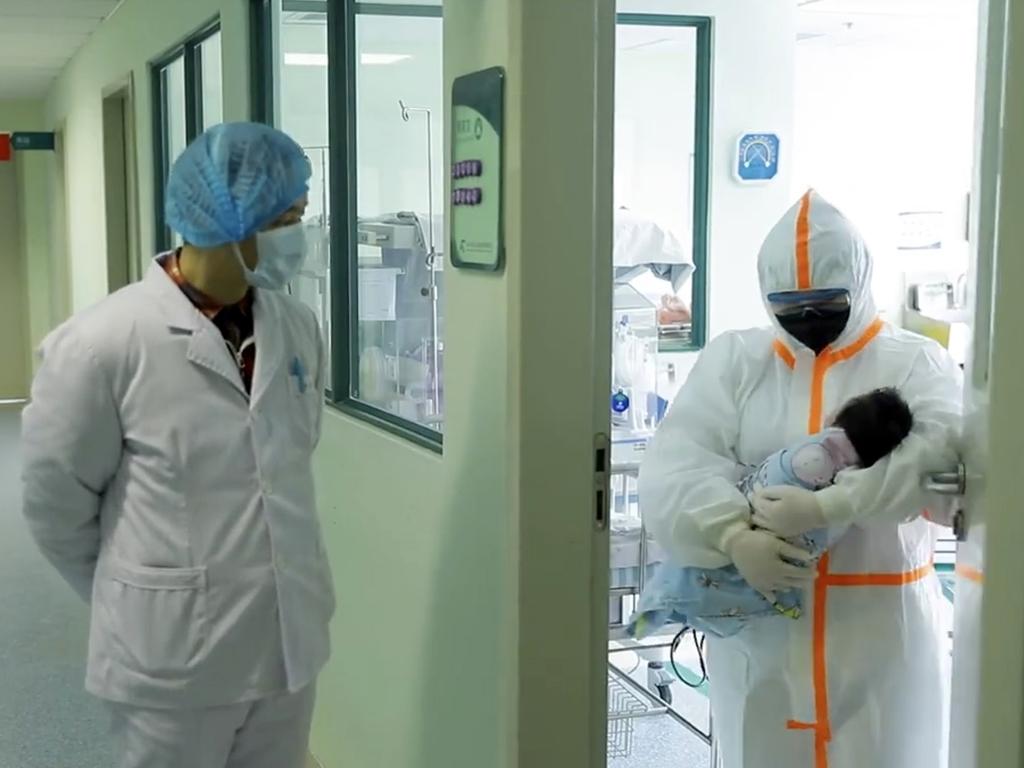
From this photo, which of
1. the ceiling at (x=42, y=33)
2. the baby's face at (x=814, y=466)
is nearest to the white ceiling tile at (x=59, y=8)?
the ceiling at (x=42, y=33)

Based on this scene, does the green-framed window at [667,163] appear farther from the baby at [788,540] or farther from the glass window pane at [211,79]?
the baby at [788,540]

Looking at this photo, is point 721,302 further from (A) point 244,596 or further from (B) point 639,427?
(A) point 244,596

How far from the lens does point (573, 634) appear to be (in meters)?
1.93

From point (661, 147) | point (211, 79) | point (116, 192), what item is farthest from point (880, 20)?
point (116, 192)

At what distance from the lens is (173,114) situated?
5082 mm

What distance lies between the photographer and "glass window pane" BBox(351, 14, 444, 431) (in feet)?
9.23

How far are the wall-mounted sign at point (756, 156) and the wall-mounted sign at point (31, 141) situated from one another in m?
6.00

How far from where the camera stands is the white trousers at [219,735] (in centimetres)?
184

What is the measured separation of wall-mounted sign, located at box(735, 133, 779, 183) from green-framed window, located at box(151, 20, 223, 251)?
Result: 66.3 inches

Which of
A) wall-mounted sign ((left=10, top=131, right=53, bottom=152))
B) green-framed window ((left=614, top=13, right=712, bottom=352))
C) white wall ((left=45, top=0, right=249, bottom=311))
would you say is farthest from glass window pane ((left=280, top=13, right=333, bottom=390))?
wall-mounted sign ((left=10, top=131, right=53, bottom=152))

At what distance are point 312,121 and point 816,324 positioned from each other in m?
1.52

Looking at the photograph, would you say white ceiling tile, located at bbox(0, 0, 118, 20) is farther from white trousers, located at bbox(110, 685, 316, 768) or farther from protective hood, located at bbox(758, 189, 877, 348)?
white trousers, located at bbox(110, 685, 316, 768)

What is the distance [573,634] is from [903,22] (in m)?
4.08

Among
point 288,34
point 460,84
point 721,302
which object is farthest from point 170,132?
point 460,84
